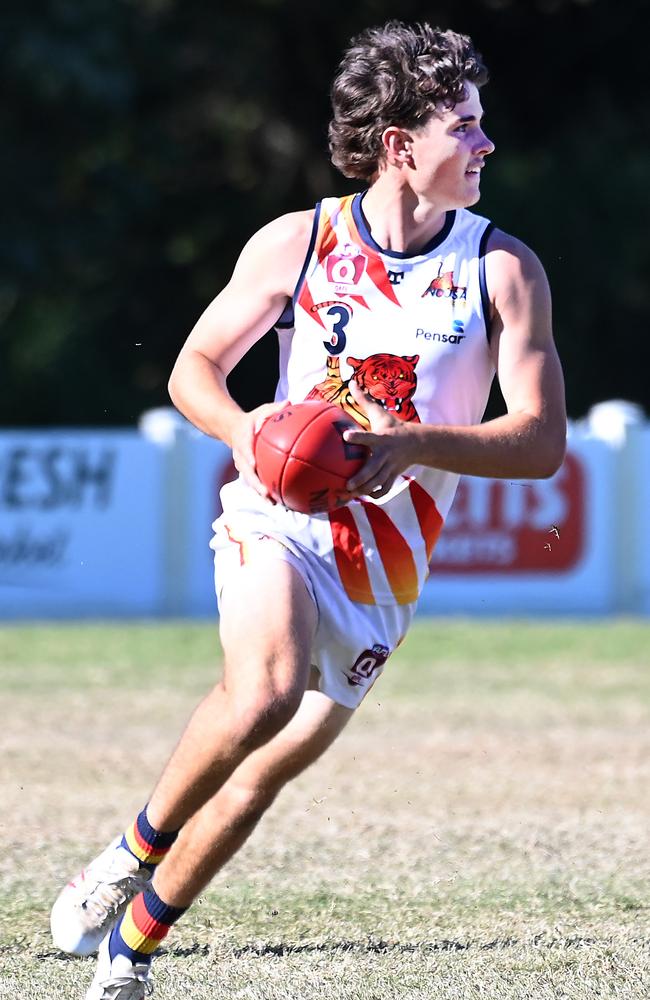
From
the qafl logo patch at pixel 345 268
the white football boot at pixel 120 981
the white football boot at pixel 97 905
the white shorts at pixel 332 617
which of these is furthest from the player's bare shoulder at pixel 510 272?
the white football boot at pixel 120 981

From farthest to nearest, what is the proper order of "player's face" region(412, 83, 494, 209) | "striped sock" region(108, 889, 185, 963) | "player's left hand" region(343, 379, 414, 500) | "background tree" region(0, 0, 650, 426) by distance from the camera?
"background tree" region(0, 0, 650, 426), "player's face" region(412, 83, 494, 209), "striped sock" region(108, 889, 185, 963), "player's left hand" region(343, 379, 414, 500)

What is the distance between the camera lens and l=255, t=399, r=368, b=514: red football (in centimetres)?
376

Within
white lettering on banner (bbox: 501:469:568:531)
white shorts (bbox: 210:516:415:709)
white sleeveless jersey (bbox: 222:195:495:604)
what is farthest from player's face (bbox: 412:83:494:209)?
white lettering on banner (bbox: 501:469:568:531)

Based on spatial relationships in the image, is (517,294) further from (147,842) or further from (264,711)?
(147,842)

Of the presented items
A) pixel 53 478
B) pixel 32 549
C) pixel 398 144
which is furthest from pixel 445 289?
pixel 32 549

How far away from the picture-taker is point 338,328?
421 cm

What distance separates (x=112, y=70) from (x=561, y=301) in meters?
7.59

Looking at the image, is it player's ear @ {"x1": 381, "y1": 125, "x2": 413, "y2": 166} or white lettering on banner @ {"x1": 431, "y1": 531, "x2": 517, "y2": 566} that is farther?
white lettering on banner @ {"x1": 431, "y1": 531, "x2": 517, "y2": 566}

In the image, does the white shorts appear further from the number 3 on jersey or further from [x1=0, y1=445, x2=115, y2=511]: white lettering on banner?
[x1=0, y1=445, x2=115, y2=511]: white lettering on banner

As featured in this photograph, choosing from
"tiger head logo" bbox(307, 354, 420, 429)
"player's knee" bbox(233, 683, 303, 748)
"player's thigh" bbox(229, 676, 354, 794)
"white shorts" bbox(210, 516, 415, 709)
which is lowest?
"player's thigh" bbox(229, 676, 354, 794)

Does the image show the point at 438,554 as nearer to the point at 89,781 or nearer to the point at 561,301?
the point at 89,781

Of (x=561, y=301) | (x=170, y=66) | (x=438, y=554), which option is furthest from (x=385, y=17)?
(x=438, y=554)

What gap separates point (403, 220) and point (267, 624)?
1.11 metres

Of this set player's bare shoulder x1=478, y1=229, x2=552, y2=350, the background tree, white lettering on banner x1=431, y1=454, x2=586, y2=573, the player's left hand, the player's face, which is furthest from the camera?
the background tree
